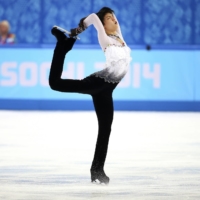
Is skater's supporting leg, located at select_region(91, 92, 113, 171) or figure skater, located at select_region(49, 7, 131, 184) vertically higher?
figure skater, located at select_region(49, 7, 131, 184)

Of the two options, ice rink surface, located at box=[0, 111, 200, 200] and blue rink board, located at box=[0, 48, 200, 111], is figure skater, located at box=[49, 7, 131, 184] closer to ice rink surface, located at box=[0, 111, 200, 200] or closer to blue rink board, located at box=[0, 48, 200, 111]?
ice rink surface, located at box=[0, 111, 200, 200]

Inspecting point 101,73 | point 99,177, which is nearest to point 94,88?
point 101,73

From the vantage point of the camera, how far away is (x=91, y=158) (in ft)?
22.2

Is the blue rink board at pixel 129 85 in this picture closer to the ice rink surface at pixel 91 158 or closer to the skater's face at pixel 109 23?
the ice rink surface at pixel 91 158

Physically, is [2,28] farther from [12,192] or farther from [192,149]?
[12,192]

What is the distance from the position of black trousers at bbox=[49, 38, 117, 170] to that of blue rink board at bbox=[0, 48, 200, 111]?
788cm

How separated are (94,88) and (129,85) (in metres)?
8.06

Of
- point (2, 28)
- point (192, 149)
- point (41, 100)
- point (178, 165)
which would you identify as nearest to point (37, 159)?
point (178, 165)

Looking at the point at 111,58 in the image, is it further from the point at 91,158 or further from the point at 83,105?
the point at 83,105

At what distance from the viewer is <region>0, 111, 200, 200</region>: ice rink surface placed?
189 inches

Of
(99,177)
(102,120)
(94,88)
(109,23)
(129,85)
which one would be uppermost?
(109,23)

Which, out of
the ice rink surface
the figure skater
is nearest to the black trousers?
the figure skater

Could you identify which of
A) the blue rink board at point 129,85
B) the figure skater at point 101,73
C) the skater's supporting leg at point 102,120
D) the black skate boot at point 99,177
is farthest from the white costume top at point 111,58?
the blue rink board at point 129,85

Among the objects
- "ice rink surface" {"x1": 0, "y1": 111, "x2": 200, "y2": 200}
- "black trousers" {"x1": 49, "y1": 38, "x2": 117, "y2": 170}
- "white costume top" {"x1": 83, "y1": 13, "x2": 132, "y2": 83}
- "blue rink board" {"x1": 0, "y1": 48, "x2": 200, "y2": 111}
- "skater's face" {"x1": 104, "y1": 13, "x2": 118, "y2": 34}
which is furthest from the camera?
"blue rink board" {"x1": 0, "y1": 48, "x2": 200, "y2": 111}
